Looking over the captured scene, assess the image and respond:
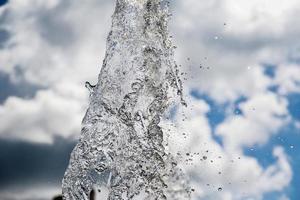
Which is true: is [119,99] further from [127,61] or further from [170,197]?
[170,197]

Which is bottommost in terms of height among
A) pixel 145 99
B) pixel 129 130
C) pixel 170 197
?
pixel 170 197

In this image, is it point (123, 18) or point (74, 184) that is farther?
point (123, 18)

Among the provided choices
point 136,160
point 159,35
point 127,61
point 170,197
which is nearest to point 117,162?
point 136,160

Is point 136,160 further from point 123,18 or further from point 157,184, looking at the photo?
point 123,18

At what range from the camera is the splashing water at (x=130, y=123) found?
11.7 meters

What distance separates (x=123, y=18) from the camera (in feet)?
41.8

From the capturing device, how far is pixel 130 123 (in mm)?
12047

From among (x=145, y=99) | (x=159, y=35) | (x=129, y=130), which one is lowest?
(x=129, y=130)

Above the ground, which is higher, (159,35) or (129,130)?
(159,35)

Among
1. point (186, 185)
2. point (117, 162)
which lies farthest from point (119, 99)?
point (186, 185)

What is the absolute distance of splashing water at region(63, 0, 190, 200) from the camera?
460 inches

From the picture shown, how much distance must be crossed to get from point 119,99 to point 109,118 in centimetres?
47

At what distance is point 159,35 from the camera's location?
12.8 metres

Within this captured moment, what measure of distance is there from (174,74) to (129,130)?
1.64 metres
